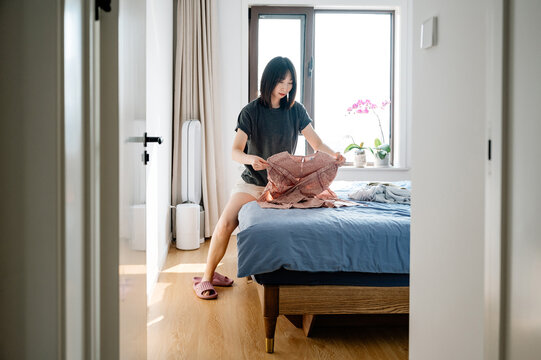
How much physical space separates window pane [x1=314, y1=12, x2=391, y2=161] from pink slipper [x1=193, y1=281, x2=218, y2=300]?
98.5 inches

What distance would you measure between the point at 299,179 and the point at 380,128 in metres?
2.48

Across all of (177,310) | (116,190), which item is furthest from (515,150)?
(177,310)

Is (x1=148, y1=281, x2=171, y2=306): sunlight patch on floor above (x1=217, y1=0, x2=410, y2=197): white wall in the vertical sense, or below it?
below

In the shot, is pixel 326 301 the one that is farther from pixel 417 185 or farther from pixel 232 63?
pixel 232 63

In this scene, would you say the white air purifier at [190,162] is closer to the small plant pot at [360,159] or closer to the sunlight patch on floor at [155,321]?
the small plant pot at [360,159]

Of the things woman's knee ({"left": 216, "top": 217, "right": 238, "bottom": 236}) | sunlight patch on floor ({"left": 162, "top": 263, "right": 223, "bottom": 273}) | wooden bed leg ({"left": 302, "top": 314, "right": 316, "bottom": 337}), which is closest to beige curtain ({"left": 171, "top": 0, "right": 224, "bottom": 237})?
sunlight patch on floor ({"left": 162, "top": 263, "right": 223, "bottom": 273})

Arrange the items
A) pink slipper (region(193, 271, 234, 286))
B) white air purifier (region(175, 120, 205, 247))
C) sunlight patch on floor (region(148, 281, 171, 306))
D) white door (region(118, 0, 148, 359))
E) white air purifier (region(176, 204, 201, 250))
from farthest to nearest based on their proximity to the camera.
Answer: white air purifier (region(175, 120, 205, 247)) < white air purifier (region(176, 204, 201, 250)) < pink slipper (region(193, 271, 234, 286)) < sunlight patch on floor (region(148, 281, 171, 306)) < white door (region(118, 0, 148, 359))

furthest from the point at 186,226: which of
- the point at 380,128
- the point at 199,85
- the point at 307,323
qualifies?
the point at 380,128

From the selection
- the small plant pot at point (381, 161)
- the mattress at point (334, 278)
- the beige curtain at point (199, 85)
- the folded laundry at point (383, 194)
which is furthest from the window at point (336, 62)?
the mattress at point (334, 278)

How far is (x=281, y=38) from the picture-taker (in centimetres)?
447

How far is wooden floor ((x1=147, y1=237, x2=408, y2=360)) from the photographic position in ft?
5.97

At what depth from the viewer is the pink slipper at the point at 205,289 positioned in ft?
8.16

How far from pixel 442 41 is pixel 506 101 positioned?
1.11 feet

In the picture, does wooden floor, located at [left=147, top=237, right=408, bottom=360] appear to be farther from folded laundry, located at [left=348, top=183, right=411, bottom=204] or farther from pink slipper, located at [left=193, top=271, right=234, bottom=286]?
folded laundry, located at [left=348, top=183, right=411, bottom=204]
